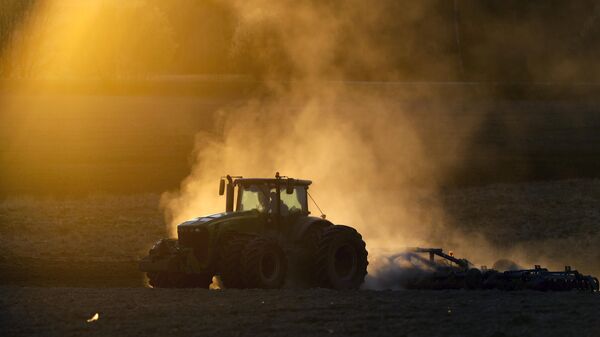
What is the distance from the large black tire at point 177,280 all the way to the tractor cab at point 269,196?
1505mm

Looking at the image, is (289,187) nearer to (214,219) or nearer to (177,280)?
(214,219)

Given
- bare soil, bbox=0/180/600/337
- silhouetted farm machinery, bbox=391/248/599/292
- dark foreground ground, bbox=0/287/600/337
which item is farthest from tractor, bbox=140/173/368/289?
silhouetted farm machinery, bbox=391/248/599/292

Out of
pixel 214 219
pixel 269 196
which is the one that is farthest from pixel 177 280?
pixel 269 196

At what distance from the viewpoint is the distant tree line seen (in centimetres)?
6475

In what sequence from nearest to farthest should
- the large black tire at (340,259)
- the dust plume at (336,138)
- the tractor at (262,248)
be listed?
the tractor at (262,248), the large black tire at (340,259), the dust plume at (336,138)

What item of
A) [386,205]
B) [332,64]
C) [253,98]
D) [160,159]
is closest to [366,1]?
[332,64]

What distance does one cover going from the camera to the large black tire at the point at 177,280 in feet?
65.8

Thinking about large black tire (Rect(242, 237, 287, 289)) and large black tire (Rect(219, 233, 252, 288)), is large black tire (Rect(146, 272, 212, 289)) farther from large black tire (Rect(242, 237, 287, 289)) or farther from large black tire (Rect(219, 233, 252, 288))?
large black tire (Rect(242, 237, 287, 289))

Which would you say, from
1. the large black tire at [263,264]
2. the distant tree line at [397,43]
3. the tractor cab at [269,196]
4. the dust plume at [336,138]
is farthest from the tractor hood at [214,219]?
the distant tree line at [397,43]

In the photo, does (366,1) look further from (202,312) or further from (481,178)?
(202,312)

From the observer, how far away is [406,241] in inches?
1115

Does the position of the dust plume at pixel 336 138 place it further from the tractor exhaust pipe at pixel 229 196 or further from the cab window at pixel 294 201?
the tractor exhaust pipe at pixel 229 196

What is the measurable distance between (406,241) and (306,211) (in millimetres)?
8412

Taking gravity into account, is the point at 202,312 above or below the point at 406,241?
below
